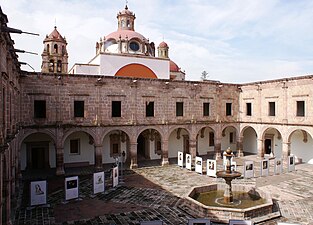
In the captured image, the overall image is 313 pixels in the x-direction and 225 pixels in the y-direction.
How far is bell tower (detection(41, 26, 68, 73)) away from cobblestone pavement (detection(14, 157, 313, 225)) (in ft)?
45.9

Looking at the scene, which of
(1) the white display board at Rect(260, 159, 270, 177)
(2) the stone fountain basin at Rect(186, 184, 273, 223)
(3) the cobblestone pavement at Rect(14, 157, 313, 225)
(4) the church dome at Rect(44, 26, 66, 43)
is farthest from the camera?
(4) the church dome at Rect(44, 26, 66, 43)

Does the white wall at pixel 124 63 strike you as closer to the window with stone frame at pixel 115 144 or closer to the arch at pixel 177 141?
the arch at pixel 177 141

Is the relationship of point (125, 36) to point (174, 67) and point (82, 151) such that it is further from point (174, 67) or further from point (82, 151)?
point (82, 151)

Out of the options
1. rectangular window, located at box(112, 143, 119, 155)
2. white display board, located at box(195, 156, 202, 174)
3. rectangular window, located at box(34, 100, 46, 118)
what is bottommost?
white display board, located at box(195, 156, 202, 174)

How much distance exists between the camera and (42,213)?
10539 mm

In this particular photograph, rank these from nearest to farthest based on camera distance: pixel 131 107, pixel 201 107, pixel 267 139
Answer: pixel 131 107
pixel 201 107
pixel 267 139

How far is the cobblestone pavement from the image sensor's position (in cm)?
1004

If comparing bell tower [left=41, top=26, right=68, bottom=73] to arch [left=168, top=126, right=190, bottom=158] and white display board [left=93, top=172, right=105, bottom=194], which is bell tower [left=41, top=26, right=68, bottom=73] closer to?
arch [left=168, top=126, right=190, bottom=158]

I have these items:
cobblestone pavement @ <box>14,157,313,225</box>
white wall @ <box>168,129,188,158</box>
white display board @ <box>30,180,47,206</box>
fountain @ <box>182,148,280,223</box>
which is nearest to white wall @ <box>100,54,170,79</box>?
white wall @ <box>168,129,188,158</box>

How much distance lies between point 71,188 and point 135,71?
14538 millimetres

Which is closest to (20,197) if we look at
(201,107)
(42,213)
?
(42,213)

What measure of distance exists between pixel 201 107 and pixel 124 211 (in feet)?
39.8

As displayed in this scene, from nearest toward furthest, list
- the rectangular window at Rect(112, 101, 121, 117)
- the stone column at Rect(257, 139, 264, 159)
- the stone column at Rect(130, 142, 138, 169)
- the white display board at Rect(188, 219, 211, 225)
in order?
the white display board at Rect(188, 219, 211, 225) < the rectangular window at Rect(112, 101, 121, 117) < the stone column at Rect(130, 142, 138, 169) < the stone column at Rect(257, 139, 264, 159)

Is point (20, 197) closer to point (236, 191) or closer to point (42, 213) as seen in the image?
point (42, 213)
